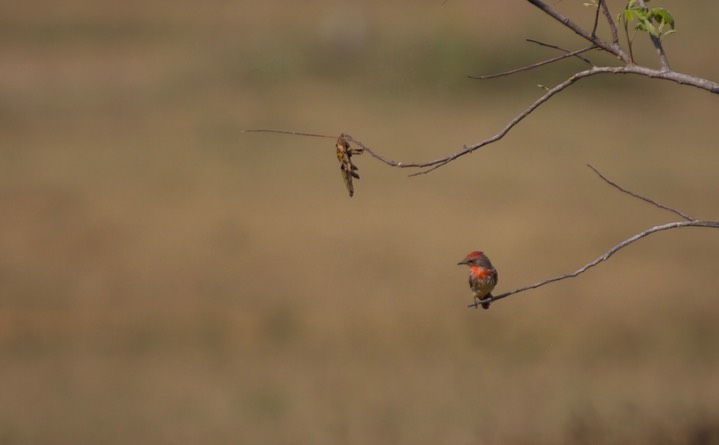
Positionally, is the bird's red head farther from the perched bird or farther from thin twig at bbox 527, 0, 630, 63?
thin twig at bbox 527, 0, 630, 63

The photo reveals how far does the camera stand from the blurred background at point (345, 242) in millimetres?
10828

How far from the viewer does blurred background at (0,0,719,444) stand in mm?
10828

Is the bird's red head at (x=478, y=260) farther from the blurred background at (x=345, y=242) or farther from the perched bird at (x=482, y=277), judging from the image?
the blurred background at (x=345, y=242)

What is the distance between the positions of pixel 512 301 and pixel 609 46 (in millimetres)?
9405

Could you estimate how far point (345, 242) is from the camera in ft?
52.3

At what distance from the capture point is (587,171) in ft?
63.1

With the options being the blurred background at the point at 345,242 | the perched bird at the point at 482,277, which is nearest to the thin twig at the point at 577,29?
the perched bird at the point at 482,277

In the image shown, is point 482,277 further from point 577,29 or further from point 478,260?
point 577,29

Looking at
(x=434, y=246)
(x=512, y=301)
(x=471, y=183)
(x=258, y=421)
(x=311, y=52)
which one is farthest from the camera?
(x=311, y=52)

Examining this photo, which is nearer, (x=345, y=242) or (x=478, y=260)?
(x=478, y=260)

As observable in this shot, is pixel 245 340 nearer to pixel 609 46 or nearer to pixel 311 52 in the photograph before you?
pixel 609 46

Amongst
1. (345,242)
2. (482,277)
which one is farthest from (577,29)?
(345,242)

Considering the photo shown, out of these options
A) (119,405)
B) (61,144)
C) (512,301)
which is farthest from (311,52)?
(119,405)

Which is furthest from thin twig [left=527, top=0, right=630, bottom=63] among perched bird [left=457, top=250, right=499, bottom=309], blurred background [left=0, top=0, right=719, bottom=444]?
blurred background [left=0, top=0, right=719, bottom=444]
